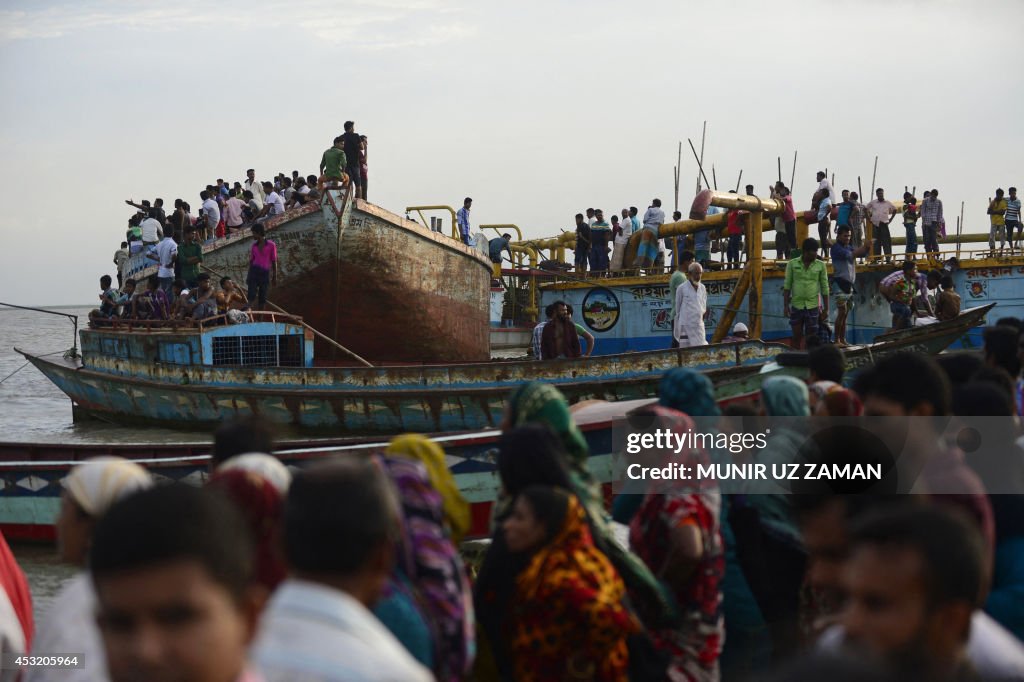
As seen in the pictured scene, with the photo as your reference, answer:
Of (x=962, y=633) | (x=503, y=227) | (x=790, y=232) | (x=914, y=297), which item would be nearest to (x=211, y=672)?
(x=962, y=633)

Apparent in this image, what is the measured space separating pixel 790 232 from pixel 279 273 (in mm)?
9337

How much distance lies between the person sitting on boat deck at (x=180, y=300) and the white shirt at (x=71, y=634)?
43.8 ft

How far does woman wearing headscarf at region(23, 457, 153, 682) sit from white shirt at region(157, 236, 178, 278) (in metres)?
14.7

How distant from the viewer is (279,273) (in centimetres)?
1709

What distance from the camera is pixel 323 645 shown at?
5.83 feet

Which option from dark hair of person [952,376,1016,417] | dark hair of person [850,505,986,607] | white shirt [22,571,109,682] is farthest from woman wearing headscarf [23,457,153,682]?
dark hair of person [952,376,1016,417]

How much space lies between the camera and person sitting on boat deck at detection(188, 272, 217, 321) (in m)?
15.0

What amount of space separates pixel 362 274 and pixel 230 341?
2849 millimetres

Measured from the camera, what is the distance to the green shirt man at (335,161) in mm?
16688

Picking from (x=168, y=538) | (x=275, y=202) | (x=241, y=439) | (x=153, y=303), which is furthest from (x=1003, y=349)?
(x=275, y=202)

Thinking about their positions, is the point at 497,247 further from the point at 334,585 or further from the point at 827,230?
the point at 334,585

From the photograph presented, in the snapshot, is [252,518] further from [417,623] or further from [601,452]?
[601,452]

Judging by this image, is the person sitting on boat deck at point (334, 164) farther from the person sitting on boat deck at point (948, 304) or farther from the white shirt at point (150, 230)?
the person sitting on boat deck at point (948, 304)

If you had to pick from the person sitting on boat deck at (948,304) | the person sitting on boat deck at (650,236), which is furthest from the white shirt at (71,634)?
the person sitting on boat deck at (650,236)
